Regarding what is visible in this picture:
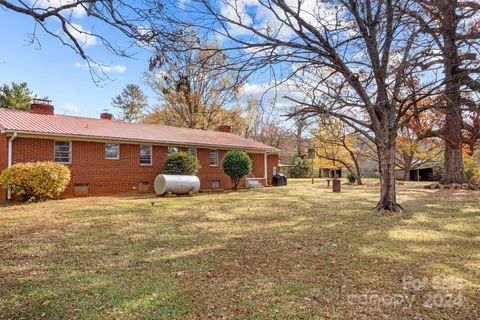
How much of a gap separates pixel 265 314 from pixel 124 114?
3625cm

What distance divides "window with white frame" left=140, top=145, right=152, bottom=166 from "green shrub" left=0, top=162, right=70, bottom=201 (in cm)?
483

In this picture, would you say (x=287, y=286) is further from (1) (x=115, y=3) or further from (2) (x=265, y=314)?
(1) (x=115, y=3)

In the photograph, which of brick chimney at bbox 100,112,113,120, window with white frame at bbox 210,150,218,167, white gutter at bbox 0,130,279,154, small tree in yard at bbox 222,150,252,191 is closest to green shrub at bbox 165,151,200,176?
white gutter at bbox 0,130,279,154

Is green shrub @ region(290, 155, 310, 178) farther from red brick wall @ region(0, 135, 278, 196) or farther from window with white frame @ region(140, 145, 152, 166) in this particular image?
window with white frame @ region(140, 145, 152, 166)

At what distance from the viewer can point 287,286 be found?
12.2 ft

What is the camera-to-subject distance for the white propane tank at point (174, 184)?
47.7 ft

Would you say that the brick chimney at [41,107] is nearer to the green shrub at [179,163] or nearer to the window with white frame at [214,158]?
the green shrub at [179,163]

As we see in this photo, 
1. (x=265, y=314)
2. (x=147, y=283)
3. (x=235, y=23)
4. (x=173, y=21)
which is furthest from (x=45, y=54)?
(x=265, y=314)

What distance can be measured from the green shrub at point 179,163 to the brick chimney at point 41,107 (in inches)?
259

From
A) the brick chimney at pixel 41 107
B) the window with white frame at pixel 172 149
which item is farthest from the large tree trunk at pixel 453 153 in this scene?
the brick chimney at pixel 41 107

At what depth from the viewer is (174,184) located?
1470 centimetres

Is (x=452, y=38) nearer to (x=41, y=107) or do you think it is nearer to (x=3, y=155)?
(x=3, y=155)

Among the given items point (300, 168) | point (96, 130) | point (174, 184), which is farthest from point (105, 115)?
point (300, 168)

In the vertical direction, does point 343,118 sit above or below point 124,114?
below
